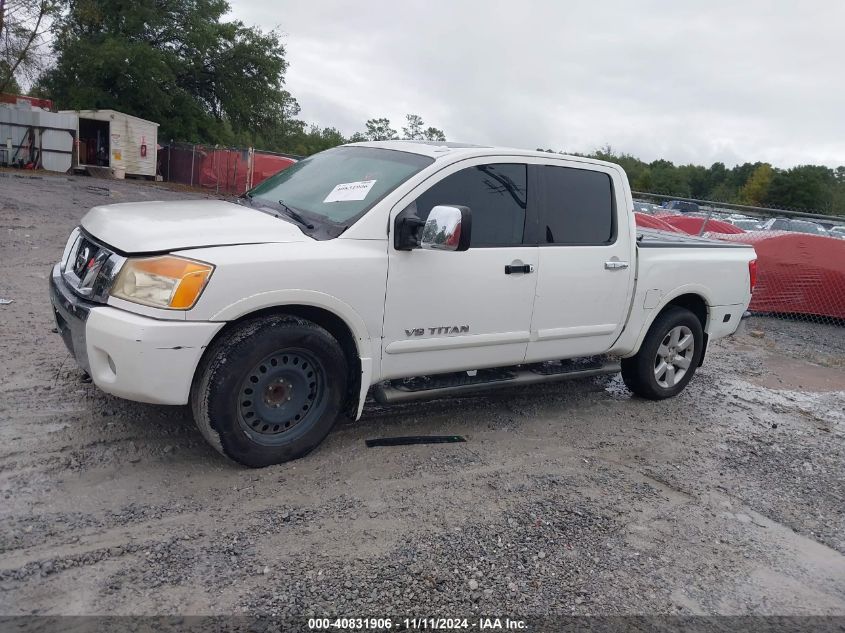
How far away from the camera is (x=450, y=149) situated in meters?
4.50

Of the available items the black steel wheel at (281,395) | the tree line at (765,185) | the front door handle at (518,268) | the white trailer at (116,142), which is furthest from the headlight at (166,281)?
the tree line at (765,185)

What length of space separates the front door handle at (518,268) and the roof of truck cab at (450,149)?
0.76 m

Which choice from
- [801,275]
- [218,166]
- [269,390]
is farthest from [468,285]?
[218,166]

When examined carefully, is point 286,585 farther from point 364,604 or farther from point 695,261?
point 695,261

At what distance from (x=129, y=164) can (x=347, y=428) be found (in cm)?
2644

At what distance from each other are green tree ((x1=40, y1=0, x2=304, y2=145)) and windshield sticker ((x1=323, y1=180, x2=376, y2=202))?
30849mm

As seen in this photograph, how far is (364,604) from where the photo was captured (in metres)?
2.71

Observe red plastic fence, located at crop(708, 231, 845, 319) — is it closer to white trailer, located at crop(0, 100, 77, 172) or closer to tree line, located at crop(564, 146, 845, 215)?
white trailer, located at crop(0, 100, 77, 172)

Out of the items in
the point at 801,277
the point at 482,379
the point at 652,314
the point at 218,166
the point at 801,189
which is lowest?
→ the point at 482,379

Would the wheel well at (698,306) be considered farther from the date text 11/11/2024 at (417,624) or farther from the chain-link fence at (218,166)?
the chain-link fence at (218,166)

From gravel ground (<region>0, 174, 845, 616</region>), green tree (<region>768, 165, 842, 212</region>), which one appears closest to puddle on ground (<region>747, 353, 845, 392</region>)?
gravel ground (<region>0, 174, 845, 616</region>)

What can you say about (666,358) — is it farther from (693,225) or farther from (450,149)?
(693,225)

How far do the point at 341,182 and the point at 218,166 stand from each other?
81.0 feet

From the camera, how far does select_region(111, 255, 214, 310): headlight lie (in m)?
3.31
